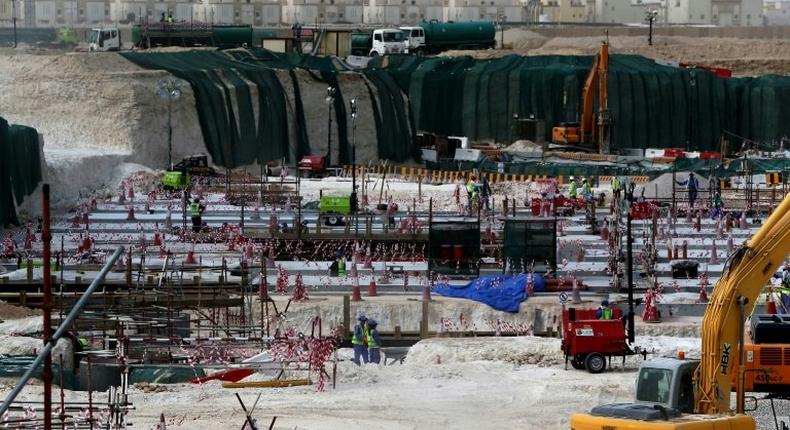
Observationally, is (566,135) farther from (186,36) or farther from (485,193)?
(186,36)

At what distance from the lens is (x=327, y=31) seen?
327 feet

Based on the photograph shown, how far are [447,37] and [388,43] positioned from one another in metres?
8.53

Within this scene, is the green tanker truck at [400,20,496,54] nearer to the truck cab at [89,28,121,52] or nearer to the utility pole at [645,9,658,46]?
the utility pole at [645,9,658,46]

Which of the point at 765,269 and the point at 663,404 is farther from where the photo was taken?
the point at 765,269

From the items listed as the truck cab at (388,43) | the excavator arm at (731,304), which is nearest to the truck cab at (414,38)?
the truck cab at (388,43)

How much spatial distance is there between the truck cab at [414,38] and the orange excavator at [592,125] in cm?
2216

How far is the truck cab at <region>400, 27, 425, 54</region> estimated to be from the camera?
99.6 metres

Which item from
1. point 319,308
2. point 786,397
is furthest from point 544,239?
point 786,397

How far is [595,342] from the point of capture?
3234 centimetres

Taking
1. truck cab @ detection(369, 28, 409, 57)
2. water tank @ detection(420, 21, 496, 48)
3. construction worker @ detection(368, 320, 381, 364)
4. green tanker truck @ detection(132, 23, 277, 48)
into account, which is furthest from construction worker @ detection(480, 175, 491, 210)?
water tank @ detection(420, 21, 496, 48)

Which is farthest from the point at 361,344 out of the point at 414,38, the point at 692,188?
the point at 414,38

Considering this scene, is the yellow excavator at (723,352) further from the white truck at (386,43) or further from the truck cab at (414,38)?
the truck cab at (414,38)

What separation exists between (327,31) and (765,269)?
7445cm

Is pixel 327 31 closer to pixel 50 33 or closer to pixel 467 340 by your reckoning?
pixel 50 33
